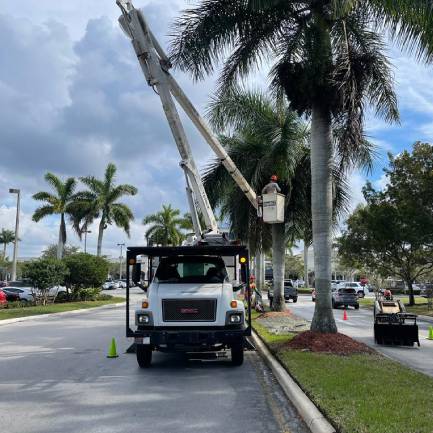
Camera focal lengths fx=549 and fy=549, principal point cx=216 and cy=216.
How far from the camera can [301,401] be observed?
7.37 meters

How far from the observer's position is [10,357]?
41.0ft

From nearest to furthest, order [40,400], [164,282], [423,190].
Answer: [40,400] < [164,282] < [423,190]

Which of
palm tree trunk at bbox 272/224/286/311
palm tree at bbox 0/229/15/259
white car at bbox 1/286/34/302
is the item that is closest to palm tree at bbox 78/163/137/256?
white car at bbox 1/286/34/302

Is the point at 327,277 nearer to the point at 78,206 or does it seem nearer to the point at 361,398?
the point at 361,398

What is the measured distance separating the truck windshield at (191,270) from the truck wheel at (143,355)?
1483 millimetres

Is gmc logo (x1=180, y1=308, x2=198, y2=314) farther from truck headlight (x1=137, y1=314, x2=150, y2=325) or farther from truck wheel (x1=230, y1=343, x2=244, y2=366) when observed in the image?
truck wheel (x1=230, y1=343, x2=244, y2=366)

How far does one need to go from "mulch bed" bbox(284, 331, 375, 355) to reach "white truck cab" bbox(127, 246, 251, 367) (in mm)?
1593

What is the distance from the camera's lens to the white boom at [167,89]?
1394 cm

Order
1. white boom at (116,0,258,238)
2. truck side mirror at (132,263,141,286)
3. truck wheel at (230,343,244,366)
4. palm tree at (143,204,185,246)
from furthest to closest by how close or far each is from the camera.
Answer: palm tree at (143,204,185,246)
white boom at (116,0,258,238)
truck side mirror at (132,263,141,286)
truck wheel at (230,343,244,366)

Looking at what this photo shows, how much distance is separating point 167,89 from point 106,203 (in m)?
36.1

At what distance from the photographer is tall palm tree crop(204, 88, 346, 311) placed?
63.5 ft

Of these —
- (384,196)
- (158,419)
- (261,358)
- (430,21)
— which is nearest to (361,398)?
(158,419)

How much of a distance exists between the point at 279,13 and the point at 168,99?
356 centimetres

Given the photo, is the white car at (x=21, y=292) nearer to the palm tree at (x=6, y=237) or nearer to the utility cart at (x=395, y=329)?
the utility cart at (x=395, y=329)
